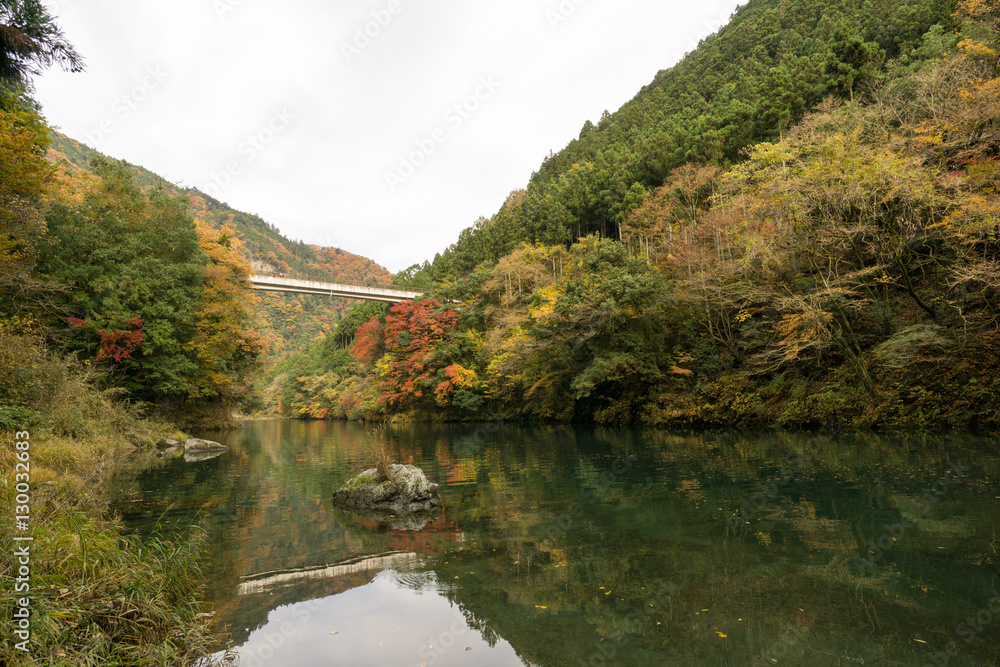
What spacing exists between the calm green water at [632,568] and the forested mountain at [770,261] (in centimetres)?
573

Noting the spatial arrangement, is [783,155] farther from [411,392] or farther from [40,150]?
[411,392]

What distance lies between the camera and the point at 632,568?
561cm

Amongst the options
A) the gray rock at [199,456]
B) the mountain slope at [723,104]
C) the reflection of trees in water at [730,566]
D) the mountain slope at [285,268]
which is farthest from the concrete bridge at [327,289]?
the reflection of trees in water at [730,566]

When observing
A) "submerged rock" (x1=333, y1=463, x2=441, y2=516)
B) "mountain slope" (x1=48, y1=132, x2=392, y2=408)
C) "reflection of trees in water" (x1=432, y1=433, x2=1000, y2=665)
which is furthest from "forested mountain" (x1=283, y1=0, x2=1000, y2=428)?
"mountain slope" (x1=48, y1=132, x2=392, y2=408)

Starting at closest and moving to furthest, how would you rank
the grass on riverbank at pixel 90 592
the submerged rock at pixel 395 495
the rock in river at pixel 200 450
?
the grass on riverbank at pixel 90 592, the submerged rock at pixel 395 495, the rock in river at pixel 200 450

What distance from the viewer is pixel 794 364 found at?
19.6m

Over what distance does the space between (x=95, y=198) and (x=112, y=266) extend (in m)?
3.42

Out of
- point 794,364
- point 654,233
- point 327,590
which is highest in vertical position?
point 654,233

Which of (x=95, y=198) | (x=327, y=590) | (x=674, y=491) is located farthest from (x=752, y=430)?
(x=95, y=198)

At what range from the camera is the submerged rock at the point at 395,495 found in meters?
9.13

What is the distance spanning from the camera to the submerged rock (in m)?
9.13

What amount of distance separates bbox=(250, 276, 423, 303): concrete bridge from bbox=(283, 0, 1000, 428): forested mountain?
3.66 metres

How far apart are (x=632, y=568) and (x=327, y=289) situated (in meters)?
A: 40.7

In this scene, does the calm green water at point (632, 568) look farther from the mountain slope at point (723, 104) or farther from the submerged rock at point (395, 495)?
the mountain slope at point (723, 104)
